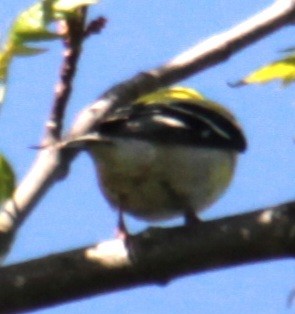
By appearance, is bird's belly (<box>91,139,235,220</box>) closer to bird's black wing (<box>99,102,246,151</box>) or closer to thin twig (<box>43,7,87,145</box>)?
bird's black wing (<box>99,102,246,151</box>)

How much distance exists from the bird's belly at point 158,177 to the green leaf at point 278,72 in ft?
3.89

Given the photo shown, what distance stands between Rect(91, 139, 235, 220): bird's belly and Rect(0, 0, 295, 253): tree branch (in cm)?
57

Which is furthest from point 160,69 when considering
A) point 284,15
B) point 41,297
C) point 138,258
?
point 41,297

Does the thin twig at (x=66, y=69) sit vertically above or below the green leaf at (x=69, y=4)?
below

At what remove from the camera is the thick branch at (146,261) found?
5.80ft

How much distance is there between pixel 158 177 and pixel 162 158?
101 mm

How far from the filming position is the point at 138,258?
1849 millimetres

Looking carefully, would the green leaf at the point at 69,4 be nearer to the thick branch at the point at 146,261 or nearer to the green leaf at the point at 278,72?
the green leaf at the point at 278,72

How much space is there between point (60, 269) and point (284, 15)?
0.94 meters

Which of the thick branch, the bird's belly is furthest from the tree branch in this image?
the bird's belly

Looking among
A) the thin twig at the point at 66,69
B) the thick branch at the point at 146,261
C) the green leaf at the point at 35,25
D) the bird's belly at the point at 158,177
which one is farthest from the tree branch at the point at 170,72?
the bird's belly at the point at 158,177

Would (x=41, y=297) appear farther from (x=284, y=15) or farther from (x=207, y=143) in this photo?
(x=207, y=143)

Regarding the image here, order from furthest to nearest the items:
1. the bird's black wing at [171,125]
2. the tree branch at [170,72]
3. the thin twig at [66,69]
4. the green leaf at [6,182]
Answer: the bird's black wing at [171,125] → the tree branch at [170,72] → the thin twig at [66,69] → the green leaf at [6,182]

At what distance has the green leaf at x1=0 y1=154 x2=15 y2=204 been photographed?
5.61 ft
